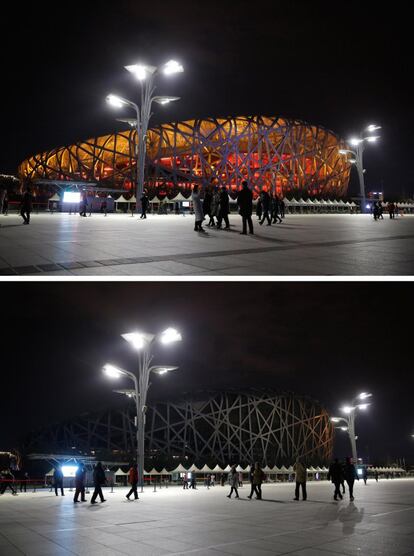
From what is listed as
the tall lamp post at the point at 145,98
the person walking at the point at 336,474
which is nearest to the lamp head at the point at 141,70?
the tall lamp post at the point at 145,98

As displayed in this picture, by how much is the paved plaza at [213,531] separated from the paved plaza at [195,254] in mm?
3782

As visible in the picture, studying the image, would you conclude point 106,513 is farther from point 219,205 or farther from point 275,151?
point 275,151

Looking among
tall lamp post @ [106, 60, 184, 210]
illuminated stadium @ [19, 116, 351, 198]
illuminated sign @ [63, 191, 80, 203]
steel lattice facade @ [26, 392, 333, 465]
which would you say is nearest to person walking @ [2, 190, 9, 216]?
illuminated sign @ [63, 191, 80, 203]

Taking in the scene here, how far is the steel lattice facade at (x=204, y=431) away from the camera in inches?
3063

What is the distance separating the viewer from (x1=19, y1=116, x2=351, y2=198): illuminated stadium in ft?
332

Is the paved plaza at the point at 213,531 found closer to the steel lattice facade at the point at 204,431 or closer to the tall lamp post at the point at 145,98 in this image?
the tall lamp post at the point at 145,98

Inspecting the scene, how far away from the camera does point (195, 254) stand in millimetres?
11281

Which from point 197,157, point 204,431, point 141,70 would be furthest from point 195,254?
point 197,157

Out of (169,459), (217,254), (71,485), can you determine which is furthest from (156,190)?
(217,254)

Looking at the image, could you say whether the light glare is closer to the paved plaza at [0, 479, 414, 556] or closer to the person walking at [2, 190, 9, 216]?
A: the paved plaza at [0, 479, 414, 556]

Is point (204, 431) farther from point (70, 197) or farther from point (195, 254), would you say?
point (195, 254)

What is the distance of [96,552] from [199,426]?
75.5 metres

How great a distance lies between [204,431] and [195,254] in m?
71.4

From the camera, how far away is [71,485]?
21.7 m
